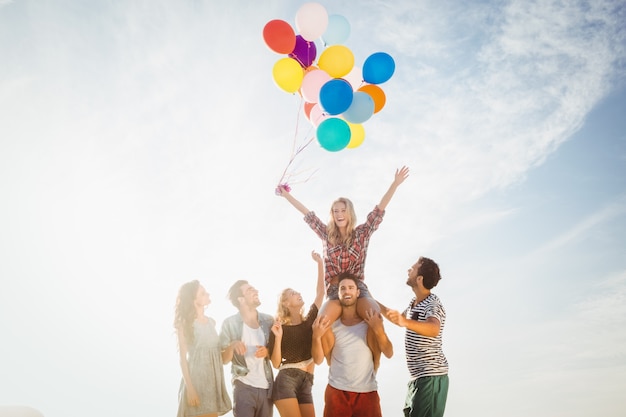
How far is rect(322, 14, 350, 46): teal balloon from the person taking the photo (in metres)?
5.76

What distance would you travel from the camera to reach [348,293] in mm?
4270

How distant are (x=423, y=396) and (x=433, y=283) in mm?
1026

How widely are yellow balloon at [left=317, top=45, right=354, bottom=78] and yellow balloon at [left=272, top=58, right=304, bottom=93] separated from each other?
29cm

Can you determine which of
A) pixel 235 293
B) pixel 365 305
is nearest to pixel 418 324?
pixel 365 305

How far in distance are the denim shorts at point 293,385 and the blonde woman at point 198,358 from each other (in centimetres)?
50

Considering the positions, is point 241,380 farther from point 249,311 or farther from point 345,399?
point 345,399

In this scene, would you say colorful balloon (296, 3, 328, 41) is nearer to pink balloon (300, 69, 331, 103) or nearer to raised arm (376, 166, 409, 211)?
pink balloon (300, 69, 331, 103)

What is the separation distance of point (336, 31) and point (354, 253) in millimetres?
2904

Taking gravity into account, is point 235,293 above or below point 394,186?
below

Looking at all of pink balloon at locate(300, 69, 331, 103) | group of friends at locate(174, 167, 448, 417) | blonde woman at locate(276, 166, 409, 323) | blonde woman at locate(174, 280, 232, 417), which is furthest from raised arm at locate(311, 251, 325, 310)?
pink balloon at locate(300, 69, 331, 103)

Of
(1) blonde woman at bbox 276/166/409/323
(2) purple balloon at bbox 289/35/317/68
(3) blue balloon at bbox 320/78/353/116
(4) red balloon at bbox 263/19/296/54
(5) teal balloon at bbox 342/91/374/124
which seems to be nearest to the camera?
(1) blonde woman at bbox 276/166/409/323

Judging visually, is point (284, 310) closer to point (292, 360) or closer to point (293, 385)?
point (292, 360)

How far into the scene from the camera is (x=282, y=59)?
5.42 meters

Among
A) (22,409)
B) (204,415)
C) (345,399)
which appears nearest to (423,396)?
(345,399)
